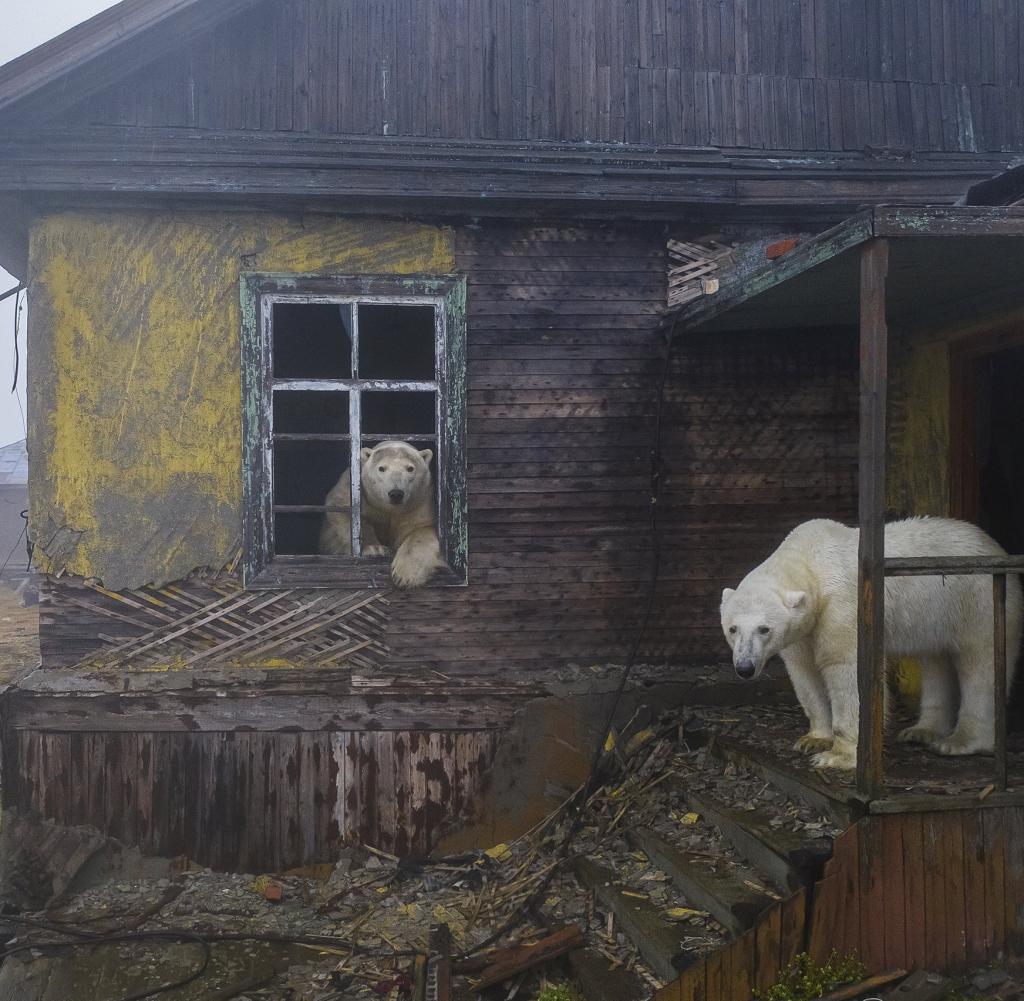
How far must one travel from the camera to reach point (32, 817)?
19.1 feet

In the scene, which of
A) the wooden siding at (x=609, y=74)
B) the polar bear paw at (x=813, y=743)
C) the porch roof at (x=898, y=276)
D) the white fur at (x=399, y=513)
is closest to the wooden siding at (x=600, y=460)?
the white fur at (x=399, y=513)

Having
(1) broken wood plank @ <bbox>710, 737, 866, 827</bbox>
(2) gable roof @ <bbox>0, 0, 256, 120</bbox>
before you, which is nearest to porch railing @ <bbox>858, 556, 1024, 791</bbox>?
(1) broken wood plank @ <bbox>710, 737, 866, 827</bbox>

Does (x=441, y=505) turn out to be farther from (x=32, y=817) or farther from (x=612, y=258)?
(x=32, y=817)

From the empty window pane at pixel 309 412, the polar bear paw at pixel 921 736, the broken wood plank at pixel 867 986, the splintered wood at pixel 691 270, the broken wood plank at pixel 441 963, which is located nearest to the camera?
the broken wood plank at pixel 867 986

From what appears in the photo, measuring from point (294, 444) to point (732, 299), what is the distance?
15.2ft

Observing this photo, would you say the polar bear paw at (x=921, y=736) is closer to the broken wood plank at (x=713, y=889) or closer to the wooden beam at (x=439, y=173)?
the broken wood plank at (x=713, y=889)

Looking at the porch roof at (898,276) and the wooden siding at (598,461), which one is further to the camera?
the wooden siding at (598,461)

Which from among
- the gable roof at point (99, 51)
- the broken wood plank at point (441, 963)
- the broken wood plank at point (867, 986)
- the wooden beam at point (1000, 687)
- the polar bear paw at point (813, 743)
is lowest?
the broken wood plank at point (441, 963)

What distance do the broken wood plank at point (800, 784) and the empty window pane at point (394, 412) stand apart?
5114mm

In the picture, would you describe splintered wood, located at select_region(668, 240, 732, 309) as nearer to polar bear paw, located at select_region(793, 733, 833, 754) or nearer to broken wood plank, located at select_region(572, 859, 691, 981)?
polar bear paw, located at select_region(793, 733, 833, 754)

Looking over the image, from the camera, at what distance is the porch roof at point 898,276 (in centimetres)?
A: 385

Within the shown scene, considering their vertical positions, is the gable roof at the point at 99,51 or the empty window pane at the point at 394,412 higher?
the gable roof at the point at 99,51

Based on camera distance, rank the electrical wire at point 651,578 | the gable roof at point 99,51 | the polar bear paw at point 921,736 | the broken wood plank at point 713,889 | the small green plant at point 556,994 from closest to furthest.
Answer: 1. the broken wood plank at point 713,889
2. the small green plant at point 556,994
3. the polar bear paw at point 921,736
4. the gable roof at point 99,51
5. the electrical wire at point 651,578

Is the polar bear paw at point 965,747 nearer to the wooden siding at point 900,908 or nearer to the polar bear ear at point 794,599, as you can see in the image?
the wooden siding at point 900,908
